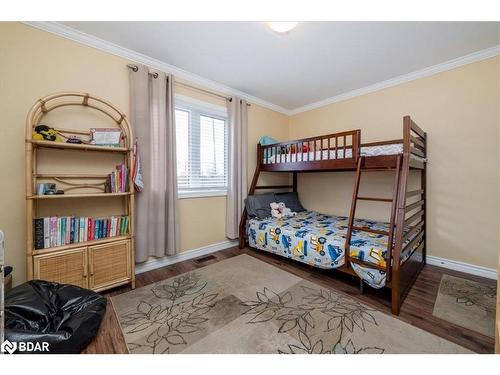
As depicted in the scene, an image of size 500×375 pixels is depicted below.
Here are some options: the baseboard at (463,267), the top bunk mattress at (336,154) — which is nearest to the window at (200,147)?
the top bunk mattress at (336,154)

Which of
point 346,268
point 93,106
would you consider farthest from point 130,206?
point 346,268

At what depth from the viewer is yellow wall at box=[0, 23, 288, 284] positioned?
5.57 feet

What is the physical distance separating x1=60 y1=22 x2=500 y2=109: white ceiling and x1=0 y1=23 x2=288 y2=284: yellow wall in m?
0.26

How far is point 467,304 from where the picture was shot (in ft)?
5.79

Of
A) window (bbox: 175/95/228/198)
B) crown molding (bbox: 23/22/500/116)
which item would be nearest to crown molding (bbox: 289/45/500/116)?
crown molding (bbox: 23/22/500/116)

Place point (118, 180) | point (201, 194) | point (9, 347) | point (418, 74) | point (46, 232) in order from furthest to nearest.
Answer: point (201, 194) < point (418, 74) < point (118, 180) < point (46, 232) < point (9, 347)

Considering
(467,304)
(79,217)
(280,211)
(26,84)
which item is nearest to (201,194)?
(280,211)

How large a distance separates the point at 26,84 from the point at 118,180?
3.47 feet

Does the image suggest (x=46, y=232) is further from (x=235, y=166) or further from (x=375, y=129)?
(x=375, y=129)

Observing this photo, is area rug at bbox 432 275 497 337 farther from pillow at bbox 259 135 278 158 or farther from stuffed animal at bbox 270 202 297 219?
pillow at bbox 259 135 278 158

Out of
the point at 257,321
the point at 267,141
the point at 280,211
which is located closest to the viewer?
the point at 257,321

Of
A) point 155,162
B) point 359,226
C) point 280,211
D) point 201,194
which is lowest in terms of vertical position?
point 359,226
